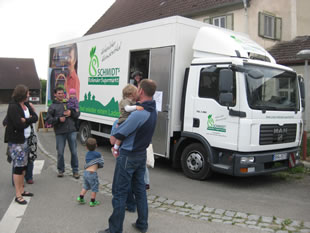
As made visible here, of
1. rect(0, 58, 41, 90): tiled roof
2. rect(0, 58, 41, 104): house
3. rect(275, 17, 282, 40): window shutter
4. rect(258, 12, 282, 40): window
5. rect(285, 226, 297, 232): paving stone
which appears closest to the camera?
rect(285, 226, 297, 232): paving stone

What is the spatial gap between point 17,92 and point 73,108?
147 centimetres

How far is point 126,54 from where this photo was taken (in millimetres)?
8391

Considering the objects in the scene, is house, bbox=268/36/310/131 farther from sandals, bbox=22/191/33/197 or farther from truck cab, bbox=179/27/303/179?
sandals, bbox=22/191/33/197

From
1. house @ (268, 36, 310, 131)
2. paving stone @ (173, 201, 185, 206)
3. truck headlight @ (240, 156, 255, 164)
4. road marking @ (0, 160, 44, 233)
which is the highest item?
house @ (268, 36, 310, 131)

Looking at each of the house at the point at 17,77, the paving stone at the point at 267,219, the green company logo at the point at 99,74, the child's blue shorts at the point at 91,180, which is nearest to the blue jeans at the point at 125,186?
the child's blue shorts at the point at 91,180

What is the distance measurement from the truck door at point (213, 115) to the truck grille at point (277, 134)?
20.8 inches

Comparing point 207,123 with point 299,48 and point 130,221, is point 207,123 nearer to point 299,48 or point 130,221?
point 130,221

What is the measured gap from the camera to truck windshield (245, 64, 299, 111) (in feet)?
20.1

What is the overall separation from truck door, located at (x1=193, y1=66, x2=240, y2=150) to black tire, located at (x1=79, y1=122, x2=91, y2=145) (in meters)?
4.62

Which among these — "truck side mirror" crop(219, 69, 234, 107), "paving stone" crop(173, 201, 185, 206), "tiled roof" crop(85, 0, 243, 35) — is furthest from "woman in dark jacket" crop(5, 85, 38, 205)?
"tiled roof" crop(85, 0, 243, 35)

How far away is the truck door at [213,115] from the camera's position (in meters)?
6.14

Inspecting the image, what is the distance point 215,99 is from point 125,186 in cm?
316

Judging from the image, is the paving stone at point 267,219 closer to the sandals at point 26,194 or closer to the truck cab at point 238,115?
the truck cab at point 238,115

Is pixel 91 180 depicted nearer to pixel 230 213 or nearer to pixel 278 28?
pixel 230 213
